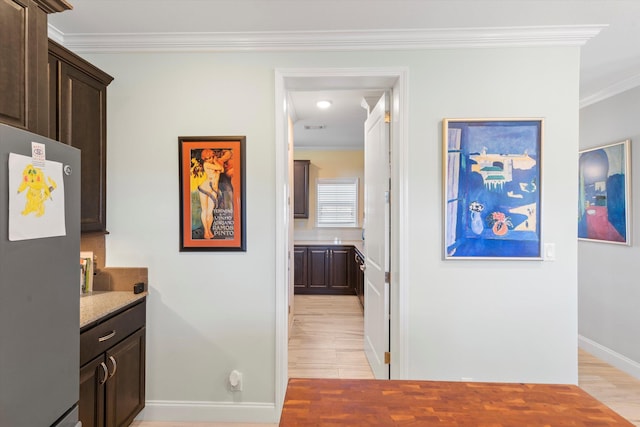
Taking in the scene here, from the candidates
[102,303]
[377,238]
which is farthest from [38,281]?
[377,238]

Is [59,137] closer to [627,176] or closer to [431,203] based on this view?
[431,203]

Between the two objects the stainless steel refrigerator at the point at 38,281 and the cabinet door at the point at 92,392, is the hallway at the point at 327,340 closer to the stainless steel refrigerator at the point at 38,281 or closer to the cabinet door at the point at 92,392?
the cabinet door at the point at 92,392

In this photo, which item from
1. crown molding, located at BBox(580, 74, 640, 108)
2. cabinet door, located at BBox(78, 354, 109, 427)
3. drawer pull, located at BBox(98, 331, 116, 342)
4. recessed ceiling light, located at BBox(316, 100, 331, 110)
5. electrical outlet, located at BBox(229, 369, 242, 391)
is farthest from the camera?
recessed ceiling light, located at BBox(316, 100, 331, 110)

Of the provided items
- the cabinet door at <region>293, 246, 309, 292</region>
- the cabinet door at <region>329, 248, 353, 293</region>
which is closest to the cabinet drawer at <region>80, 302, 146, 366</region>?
the cabinet door at <region>293, 246, 309, 292</region>

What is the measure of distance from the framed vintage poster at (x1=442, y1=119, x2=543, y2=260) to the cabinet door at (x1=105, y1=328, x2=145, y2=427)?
6.85ft

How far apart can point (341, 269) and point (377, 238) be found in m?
2.79

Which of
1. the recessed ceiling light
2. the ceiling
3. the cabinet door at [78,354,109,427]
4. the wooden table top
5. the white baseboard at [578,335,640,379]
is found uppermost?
the ceiling

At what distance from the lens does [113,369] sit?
1.83 metres

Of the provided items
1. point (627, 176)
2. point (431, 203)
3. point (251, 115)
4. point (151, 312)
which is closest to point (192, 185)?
point (251, 115)

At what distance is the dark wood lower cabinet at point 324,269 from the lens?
528cm

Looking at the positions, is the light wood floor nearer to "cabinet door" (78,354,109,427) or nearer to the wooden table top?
"cabinet door" (78,354,109,427)

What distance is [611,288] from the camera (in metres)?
3.01

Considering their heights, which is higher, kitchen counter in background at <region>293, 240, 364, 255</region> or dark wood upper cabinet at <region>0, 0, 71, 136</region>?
dark wood upper cabinet at <region>0, 0, 71, 136</region>

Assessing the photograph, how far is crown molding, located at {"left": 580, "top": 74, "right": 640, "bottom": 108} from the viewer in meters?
2.76
